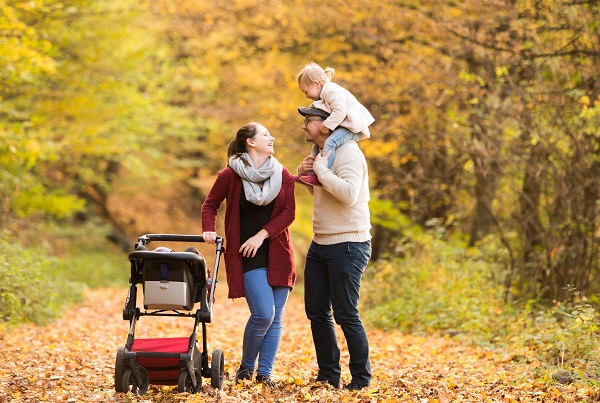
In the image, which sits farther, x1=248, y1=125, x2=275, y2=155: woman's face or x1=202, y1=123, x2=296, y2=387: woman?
x1=248, y1=125, x2=275, y2=155: woman's face

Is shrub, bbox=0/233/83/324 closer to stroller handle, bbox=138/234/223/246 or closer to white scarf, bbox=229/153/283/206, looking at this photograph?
stroller handle, bbox=138/234/223/246

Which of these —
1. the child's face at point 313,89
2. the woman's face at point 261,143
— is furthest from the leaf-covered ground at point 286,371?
the child's face at point 313,89

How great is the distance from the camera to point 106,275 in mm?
19047

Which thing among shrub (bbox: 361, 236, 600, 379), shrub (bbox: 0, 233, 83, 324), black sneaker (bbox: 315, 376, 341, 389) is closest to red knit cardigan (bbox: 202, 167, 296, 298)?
black sneaker (bbox: 315, 376, 341, 389)

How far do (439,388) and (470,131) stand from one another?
18.3 feet

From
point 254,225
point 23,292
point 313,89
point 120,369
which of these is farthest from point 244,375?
point 23,292

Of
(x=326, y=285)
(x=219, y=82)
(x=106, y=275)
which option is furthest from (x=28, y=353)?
(x=219, y=82)

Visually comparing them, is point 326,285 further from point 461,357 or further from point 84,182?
point 84,182

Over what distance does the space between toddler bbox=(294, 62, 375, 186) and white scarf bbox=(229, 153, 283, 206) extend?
6.5 inches

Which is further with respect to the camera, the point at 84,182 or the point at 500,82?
the point at 84,182

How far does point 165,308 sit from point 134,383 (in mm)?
535

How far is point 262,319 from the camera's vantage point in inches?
226

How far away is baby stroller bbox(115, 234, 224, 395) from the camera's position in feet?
17.3

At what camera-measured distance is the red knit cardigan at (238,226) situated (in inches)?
225
